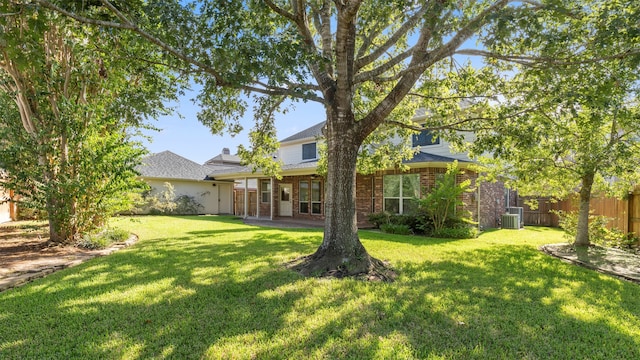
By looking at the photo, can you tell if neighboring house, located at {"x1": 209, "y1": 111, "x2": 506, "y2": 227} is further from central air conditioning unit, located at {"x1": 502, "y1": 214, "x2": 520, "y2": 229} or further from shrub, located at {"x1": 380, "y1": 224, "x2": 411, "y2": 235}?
shrub, located at {"x1": 380, "y1": 224, "x2": 411, "y2": 235}

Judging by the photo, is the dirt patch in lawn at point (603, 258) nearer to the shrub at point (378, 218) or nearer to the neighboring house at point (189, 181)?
the shrub at point (378, 218)

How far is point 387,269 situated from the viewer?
622 cm

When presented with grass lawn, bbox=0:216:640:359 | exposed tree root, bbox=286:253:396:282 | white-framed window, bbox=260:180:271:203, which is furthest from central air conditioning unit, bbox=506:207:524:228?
white-framed window, bbox=260:180:271:203

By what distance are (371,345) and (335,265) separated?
2.67 metres

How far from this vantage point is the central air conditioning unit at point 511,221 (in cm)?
1512

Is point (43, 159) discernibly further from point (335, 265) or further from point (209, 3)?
point (335, 265)

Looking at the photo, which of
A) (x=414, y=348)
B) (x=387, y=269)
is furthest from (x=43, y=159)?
(x=414, y=348)

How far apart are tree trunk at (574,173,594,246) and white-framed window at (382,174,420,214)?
18.0 feet

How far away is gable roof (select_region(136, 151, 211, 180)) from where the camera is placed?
2212 cm

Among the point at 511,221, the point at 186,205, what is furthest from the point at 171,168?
the point at 511,221

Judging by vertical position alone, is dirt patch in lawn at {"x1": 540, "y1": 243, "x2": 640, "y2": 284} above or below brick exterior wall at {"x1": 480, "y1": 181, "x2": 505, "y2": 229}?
below

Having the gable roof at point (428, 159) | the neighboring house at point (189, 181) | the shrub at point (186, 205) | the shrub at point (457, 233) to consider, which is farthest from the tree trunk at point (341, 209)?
the neighboring house at point (189, 181)

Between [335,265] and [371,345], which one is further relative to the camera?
[335,265]

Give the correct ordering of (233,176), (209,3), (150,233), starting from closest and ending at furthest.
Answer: (209,3) < (150,233) < (233,176)
